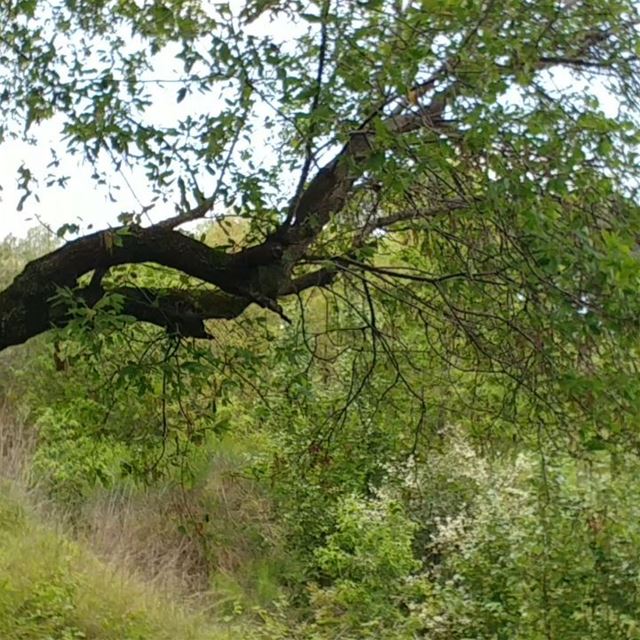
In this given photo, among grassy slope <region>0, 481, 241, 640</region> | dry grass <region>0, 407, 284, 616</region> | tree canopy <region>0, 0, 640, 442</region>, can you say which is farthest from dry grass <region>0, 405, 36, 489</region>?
tree canopy <region>0, 0, 640, 442</region>

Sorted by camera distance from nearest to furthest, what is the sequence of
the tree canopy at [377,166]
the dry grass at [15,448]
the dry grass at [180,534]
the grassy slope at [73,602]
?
1. the tree canopy at [377,166]
2. the grassy slope at [73,602]
3. the dry grass at [180,534]
4. the dry grass at [15,448]

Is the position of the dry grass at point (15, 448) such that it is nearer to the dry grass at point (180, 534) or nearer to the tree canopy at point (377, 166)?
the dry grass at point (180, 534)

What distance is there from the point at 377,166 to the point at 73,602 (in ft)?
12.4

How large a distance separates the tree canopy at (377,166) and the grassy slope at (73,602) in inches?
100.0

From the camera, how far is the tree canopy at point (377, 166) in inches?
66.0

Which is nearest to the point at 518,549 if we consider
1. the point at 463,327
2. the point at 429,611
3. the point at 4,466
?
the point at 429,611

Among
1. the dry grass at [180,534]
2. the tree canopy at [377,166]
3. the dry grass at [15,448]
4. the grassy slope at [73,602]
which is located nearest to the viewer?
the tree canopy at [377,166]

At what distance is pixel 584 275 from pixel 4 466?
5762 mm

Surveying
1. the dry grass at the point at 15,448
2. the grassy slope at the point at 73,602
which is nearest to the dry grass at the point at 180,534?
the dry grass at the point at 15,448

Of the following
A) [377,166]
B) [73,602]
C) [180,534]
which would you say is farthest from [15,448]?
[377,166]

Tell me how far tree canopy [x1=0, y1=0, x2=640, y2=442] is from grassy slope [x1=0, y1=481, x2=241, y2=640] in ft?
8.33

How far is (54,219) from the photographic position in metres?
2.40

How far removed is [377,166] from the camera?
5.22 ft

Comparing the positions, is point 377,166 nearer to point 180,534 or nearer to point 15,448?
point 180,534
